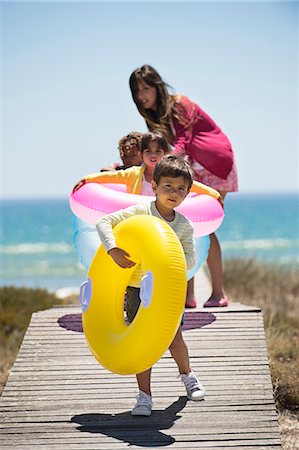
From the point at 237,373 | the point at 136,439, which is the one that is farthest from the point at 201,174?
the point at 136,439

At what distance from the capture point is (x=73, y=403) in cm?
479

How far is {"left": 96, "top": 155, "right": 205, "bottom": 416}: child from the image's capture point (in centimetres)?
440

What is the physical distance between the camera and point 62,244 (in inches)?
1613

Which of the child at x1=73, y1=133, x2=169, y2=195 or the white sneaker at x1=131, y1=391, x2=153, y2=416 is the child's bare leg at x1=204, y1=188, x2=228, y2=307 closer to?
the child at x1=73, y1=133, x2=169, y2=195

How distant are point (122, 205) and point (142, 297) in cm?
151

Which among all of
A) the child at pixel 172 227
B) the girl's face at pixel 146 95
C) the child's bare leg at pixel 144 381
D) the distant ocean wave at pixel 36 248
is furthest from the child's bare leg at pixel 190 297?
the distant ocean wave at pixel 36 248

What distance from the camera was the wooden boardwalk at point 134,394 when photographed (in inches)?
170

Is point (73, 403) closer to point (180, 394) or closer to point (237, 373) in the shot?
point (180, 394)

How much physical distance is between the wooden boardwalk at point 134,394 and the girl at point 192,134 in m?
0.72

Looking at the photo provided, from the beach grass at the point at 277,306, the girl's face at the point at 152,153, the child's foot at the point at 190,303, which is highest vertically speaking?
the girl's face at the point at 152,153

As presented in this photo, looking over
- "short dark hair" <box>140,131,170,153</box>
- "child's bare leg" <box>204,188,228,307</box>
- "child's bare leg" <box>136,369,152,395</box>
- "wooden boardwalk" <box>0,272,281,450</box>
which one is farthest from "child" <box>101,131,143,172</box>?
"child's bare leg" <box>136,369,152,395</box>

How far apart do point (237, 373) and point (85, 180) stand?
186 centimetres

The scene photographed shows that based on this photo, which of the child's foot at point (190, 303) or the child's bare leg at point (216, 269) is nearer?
the child's foot at point (190, 303)

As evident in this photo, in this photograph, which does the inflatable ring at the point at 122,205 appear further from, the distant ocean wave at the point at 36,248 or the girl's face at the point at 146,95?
the distant ocean wave at the point at 36,248
